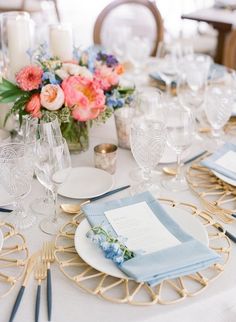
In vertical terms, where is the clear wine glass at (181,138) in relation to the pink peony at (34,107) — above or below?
below

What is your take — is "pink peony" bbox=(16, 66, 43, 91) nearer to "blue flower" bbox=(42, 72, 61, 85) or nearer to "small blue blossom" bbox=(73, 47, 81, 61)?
"blue flower" bbox=(42, 72, 61, 85)

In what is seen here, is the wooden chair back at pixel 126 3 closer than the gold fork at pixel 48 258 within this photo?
No

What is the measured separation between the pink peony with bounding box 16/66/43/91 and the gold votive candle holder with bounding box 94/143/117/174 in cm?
22

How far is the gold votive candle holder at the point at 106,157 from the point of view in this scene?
1.08 m

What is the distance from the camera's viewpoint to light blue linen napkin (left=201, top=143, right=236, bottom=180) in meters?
1.04

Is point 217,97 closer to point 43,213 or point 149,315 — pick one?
point 43,213

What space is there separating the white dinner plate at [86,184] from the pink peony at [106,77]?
224mm

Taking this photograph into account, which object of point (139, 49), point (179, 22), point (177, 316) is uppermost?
point (139, 49)

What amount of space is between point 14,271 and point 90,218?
173 millimetres

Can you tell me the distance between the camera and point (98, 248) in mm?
786

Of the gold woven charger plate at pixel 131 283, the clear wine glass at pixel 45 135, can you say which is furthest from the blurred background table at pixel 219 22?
the gold woven charger plate at pixel 131 283

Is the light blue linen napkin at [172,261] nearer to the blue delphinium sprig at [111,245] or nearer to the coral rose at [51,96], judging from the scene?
the blue delphinium sprig at [111,245]

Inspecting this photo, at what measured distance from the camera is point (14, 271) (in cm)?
77

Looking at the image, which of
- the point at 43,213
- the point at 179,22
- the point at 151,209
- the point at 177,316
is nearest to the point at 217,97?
the point at 151,209
